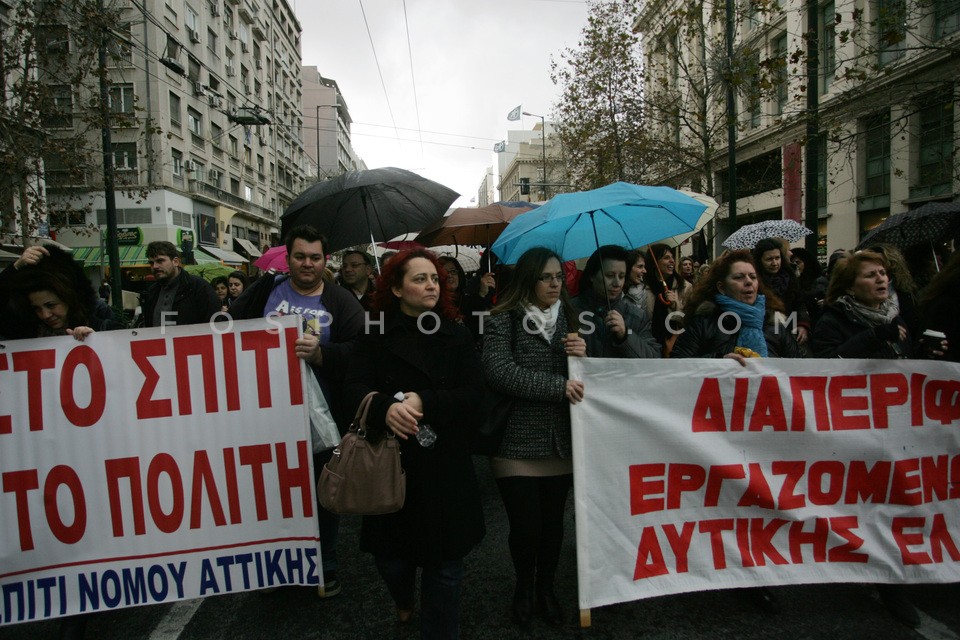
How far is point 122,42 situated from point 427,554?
36.1ft

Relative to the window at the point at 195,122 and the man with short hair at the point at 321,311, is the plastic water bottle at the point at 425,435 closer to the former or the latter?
the man with short hair at the point at 321,311

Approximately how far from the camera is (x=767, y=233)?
648 cm

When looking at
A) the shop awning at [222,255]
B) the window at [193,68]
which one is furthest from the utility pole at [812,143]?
the window at [193,68]

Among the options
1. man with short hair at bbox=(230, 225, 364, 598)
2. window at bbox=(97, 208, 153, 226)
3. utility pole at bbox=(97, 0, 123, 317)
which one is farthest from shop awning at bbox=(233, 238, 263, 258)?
man with short hair at bbox=(230, 225, 364, 598)

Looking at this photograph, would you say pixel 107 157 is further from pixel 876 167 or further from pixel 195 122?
pixel 195 122

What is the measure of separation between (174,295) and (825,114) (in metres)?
10.1

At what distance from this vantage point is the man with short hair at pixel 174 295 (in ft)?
13.1

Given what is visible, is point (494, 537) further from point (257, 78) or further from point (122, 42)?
point (257, 78)

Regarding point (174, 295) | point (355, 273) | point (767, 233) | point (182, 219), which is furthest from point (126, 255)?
point (767, 233)

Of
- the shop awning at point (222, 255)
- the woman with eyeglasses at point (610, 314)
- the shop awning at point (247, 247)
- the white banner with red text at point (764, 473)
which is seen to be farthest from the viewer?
the shop awning at point (247, 247)

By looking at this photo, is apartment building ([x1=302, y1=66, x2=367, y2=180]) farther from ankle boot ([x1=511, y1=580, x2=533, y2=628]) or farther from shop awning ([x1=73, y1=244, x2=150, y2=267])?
ankle boot ([x1=511, y1=580, x2=533, y2=628])

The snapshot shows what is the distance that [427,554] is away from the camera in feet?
8.13

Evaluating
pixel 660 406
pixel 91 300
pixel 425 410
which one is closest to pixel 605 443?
pixel 660 406

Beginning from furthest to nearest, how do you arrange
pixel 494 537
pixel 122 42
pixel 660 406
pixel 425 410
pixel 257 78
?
pixel 257 78, pixel 122 42, pixel 494 537, pixel 660 406, pixel 425 410
